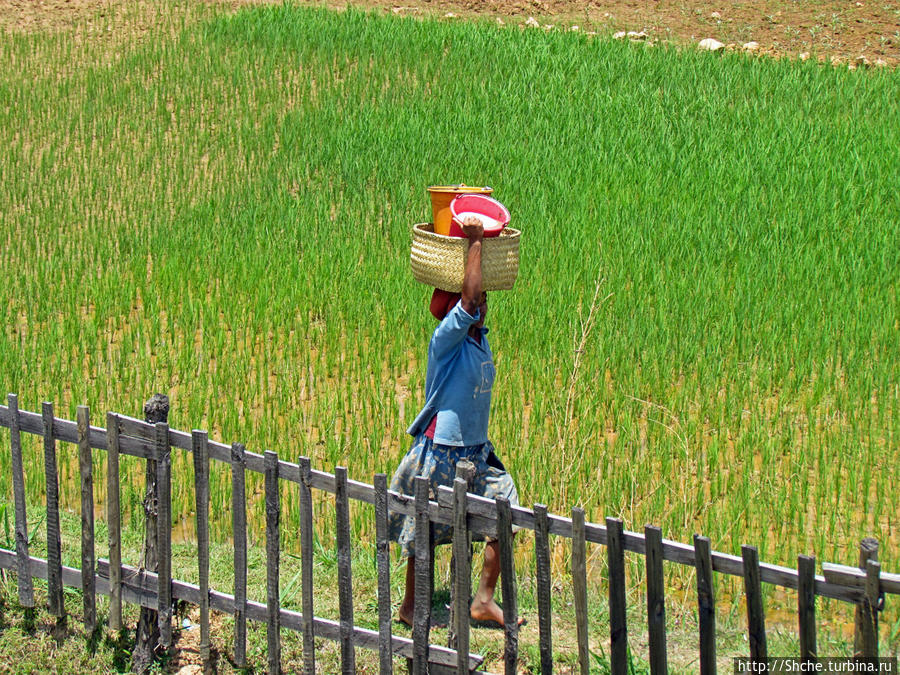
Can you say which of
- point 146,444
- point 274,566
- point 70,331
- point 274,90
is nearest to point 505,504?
point 274,566

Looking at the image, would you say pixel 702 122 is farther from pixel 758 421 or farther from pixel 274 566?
pixel 274 566

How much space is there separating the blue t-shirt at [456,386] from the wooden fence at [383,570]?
39cm

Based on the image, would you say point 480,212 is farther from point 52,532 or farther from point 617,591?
point 52,532

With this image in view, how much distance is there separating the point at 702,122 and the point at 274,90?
4.89 m

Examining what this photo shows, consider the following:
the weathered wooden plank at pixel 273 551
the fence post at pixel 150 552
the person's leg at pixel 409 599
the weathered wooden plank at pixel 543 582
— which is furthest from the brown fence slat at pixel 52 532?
the weathered wooden plank at pixel 543 582

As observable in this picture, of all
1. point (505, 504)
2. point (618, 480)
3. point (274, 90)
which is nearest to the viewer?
point (505, 504)

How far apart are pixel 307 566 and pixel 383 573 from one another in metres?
0.26

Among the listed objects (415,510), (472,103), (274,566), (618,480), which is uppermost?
(472,103)

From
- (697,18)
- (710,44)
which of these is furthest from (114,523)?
(697,18)

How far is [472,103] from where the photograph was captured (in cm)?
1162

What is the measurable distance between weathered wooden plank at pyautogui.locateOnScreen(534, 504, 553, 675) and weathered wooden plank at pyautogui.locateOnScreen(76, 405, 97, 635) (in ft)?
5.22

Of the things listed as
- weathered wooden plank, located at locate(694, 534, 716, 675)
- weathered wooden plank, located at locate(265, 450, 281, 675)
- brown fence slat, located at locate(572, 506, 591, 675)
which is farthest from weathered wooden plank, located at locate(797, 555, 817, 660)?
weathered wooden plank, located at locate(265, 450, 281, 675)

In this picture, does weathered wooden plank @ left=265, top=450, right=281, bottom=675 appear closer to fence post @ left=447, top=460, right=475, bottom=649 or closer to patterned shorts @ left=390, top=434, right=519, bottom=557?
patterned shorts @ left=390, top=434, right=519, bottom=557

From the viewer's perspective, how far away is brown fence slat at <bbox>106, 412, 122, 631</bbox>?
3660mm
